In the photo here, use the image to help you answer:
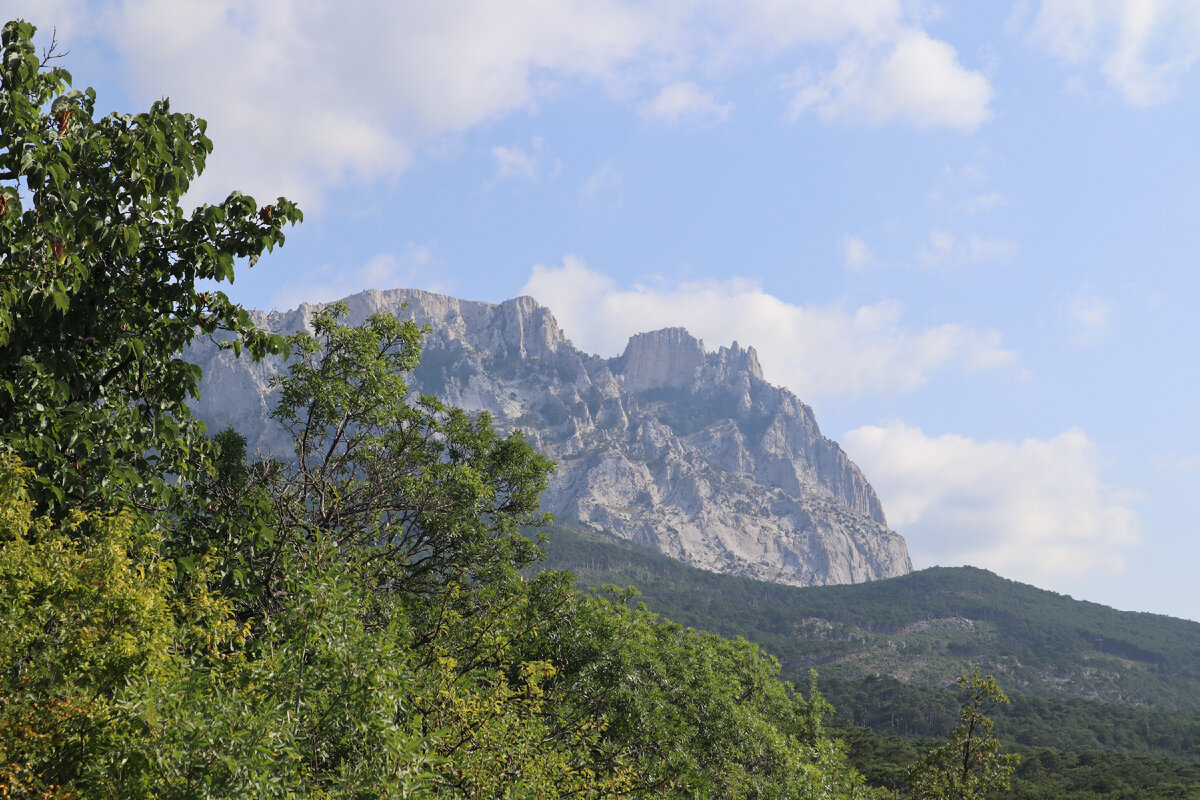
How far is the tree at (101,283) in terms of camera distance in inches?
371

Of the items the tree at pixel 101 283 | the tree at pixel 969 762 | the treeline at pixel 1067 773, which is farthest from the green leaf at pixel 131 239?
the treeline at pixel 1067 773

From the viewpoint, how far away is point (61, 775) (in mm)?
7621

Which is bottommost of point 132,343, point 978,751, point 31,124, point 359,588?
point 978,751

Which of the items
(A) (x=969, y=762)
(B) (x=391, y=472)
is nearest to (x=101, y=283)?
(B) (x=391, y=472)

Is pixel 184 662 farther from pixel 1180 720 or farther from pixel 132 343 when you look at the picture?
pixel 1180 720

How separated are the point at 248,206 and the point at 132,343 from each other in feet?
8.58

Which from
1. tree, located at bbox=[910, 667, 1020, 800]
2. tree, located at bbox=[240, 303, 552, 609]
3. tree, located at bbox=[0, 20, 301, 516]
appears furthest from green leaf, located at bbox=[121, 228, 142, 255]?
tree, located at bbox=[910, 667, 1020, 800]

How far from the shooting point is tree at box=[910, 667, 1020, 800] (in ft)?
112

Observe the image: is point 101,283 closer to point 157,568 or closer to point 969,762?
point 157,568

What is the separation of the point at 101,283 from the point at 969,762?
38623 millimetres

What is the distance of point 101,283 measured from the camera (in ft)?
35.4

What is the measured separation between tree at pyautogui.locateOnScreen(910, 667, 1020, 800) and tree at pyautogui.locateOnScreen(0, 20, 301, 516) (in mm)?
33686

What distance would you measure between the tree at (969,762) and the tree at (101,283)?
33686 mm

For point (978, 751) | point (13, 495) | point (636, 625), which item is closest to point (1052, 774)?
point (978, 751)
